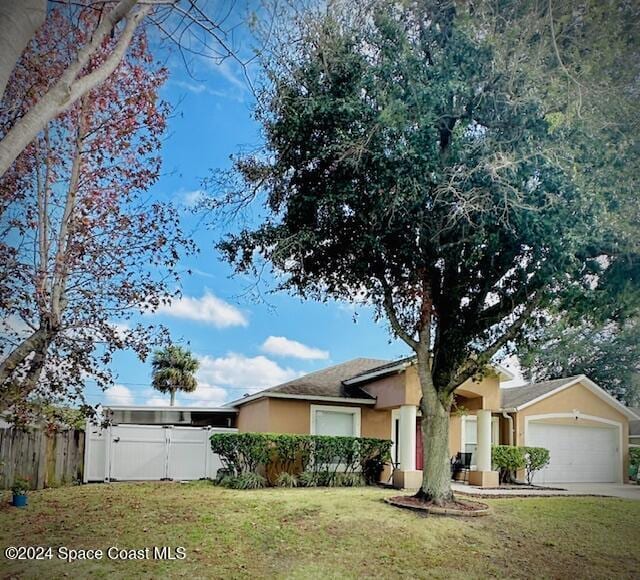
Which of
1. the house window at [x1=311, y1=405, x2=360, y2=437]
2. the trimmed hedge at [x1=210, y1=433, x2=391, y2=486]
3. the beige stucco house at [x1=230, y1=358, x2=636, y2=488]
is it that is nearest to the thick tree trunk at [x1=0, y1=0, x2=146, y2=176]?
the trimmed hedge at [x1=210, y1=433, x2=391, y2=486]

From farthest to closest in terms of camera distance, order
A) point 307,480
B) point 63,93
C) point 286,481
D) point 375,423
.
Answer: point 375,423, point 307,480, point 286,481, point 63,93

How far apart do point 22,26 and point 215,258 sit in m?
6.37

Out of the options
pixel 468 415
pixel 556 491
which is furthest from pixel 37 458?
pixel 556 491

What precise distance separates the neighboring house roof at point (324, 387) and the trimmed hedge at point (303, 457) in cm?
141

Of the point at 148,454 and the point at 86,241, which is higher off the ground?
the point at 86,241

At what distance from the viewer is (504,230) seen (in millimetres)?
8242

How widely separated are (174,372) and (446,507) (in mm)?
15140

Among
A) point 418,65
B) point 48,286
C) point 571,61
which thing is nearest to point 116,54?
point 48,286

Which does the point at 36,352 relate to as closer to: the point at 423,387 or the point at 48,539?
the point at 48,539

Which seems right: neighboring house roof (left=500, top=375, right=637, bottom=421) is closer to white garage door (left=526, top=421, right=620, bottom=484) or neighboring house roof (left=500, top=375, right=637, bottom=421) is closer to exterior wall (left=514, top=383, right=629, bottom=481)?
exterior wall (left=514, top=383, right=629, bottom=481)

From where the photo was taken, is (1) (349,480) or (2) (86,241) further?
(1) (349,480)

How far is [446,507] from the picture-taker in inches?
355

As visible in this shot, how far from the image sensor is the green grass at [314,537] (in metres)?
6.16

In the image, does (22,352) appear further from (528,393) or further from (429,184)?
(528,393)
